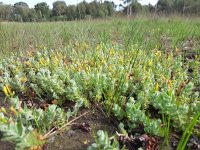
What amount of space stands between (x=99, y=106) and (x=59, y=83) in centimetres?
43

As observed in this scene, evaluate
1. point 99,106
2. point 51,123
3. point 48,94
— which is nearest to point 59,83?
point 48,94

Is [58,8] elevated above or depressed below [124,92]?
above

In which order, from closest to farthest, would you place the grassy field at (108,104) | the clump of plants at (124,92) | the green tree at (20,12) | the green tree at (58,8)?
1. the grassy field at (108,104)
2. the clump of plants at (124,92)
3. the green tree at (58,8)
4. the green tree at (20,12)

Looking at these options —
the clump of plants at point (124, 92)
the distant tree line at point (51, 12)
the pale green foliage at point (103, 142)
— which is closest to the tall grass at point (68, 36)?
the distant tree line at point (51, 12)

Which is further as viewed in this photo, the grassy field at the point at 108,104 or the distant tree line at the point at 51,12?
the distant tree line at the point at 51,12

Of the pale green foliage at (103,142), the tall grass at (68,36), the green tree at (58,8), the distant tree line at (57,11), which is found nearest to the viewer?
the pale green foliage at (103,142)

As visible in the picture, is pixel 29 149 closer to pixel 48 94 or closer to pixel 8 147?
pixel 8 147

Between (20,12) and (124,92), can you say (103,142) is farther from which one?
(20,12)

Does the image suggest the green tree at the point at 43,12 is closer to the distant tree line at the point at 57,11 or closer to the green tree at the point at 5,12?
the distant tree line at the point at 57,11

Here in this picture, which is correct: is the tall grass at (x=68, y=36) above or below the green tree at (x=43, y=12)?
below

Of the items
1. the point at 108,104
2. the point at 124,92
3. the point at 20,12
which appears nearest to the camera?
the point at 108,104

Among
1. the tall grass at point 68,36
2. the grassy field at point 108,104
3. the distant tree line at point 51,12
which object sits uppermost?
the distant tree line at point 51,12

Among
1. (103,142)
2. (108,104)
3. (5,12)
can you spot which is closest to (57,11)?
(5,12)

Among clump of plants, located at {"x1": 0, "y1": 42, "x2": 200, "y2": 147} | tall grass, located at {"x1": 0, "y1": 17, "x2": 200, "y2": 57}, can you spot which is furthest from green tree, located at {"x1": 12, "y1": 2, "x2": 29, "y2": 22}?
clump of plants, located at {"x1": 0, "y1": 42, "x2": 200, "y2": 147}
